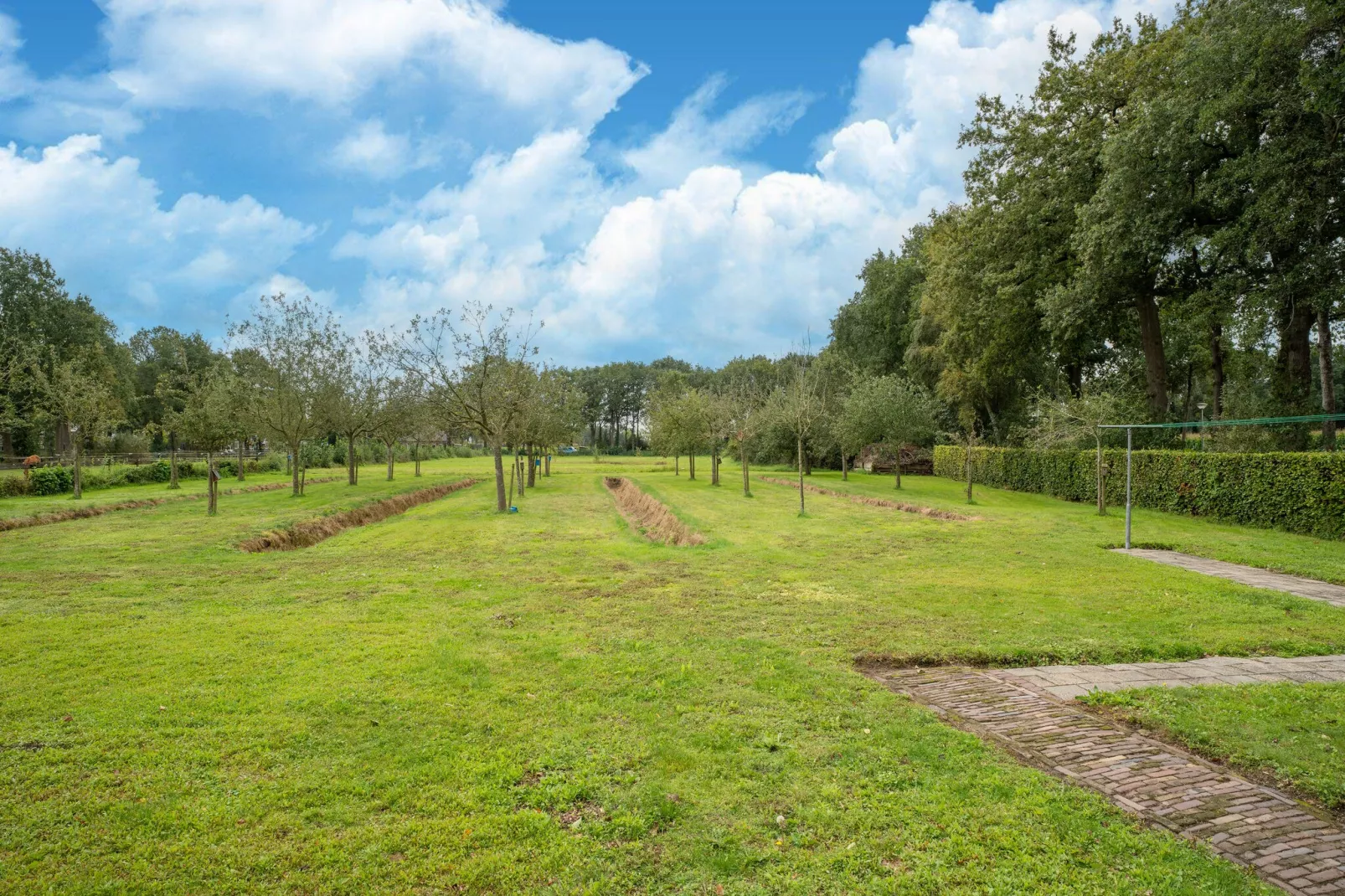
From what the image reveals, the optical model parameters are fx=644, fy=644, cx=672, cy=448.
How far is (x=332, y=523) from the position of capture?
19781 mm

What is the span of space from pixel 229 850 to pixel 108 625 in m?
6.27

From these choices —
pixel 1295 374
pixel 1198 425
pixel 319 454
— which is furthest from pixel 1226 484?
pixel 319 454

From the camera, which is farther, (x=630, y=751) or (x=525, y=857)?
(x=630, y=751)

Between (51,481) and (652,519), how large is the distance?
25937 millimetres

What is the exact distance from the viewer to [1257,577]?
11.3 metres

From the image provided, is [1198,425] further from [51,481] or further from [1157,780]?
[51,481]

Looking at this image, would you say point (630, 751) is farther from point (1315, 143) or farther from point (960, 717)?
point (1315, 143)

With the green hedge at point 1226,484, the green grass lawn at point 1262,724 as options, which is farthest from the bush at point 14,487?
the green hedge at point 1226,484

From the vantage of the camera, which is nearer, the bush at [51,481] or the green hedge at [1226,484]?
the green hedge at [1226,484]

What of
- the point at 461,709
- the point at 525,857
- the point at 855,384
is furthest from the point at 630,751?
the point at 855,384

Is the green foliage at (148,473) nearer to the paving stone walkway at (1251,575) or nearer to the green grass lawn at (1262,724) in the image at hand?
the green grass lawn at (1262,724)

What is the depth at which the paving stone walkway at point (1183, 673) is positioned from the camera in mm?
6359

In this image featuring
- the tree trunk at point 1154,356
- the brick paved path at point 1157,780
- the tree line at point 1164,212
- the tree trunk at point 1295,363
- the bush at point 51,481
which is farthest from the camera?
the bush at point 51,481

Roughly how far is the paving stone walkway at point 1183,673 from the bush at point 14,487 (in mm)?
35805
